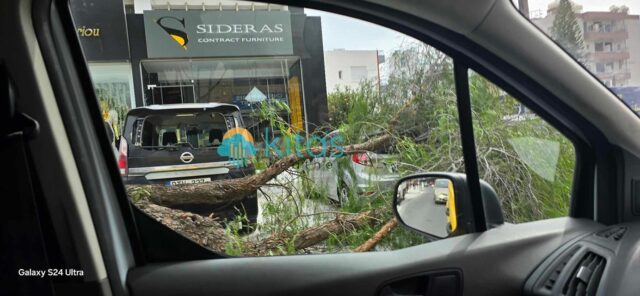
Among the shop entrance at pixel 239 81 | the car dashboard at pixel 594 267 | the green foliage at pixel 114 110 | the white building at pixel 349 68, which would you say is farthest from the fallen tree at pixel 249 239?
the car dashboard at pixel 594 267

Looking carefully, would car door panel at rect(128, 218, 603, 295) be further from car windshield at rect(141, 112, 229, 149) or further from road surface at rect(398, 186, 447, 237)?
car windshield at rect(141, 112, 229, 149)

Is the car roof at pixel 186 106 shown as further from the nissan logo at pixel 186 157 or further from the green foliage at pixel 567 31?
the green foliage at pixel 567 31

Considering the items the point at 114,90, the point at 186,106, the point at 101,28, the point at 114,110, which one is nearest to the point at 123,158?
the point at 114,110

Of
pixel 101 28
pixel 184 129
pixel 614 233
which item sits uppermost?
pixel 101 28

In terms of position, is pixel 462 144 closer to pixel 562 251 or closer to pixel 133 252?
pixel 562 251

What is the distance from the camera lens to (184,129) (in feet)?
7.75

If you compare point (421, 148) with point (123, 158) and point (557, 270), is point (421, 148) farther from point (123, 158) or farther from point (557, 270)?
point (123, 158)

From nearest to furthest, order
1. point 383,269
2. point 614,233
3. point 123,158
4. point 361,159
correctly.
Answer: point 614,233
point 383,269
point 123,158
point 361,159

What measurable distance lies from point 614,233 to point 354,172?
53.8 inches

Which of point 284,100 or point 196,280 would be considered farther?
point 284,100

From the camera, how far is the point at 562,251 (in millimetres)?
1524

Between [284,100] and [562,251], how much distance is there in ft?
5.49

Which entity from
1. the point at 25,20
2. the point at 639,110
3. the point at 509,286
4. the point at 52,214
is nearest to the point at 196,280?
the point at 52,214

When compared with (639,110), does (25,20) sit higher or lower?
higher
